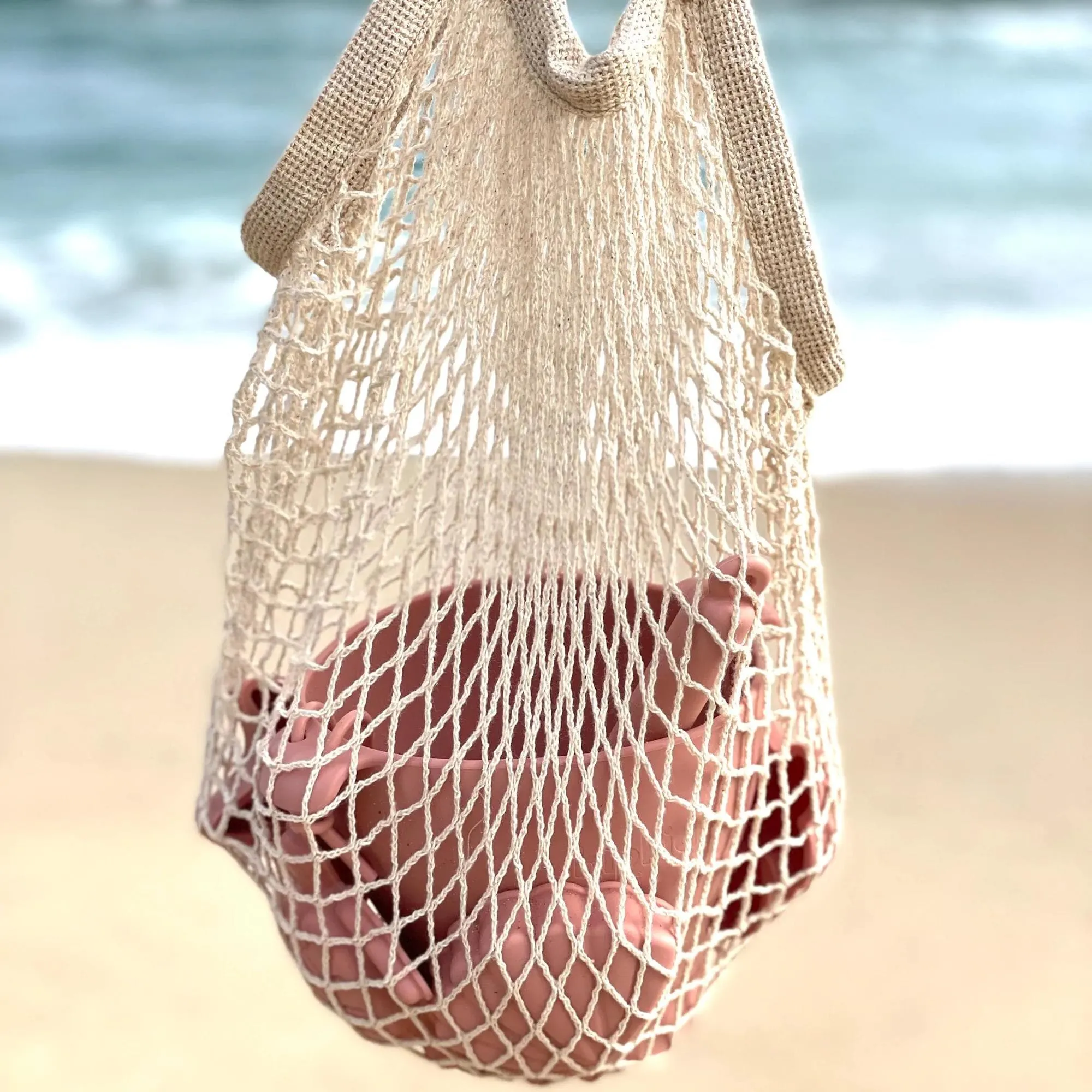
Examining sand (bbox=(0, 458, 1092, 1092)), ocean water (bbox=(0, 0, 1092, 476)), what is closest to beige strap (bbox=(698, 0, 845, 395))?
sand (bbox=(0, 458, 1092, 1092))

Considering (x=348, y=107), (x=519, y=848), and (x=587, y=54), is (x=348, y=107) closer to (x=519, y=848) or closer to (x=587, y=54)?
(x=587, y=54)

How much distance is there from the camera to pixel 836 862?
138 cm

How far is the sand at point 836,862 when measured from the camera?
3.86ft

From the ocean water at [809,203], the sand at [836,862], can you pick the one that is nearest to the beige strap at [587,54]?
the sand at [836,862]

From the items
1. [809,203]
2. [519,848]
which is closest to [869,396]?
[809,203]

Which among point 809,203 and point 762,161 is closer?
point 762,161

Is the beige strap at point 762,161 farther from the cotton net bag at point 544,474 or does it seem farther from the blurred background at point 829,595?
the blurred background at point 829,595

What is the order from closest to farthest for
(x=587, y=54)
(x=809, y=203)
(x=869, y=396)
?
(x=587, y=54) < (x=869, y=396) < (x=809, y=203)

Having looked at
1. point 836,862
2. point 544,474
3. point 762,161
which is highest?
point 762,161

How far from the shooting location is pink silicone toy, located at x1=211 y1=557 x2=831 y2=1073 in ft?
2.33

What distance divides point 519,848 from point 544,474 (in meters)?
0.21

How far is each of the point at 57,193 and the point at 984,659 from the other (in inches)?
109

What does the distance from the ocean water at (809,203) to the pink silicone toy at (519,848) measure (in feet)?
4.65

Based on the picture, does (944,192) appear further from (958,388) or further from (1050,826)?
(1050,826)
